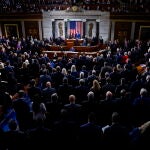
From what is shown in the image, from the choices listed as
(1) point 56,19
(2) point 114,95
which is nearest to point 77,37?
(1) point 56,19

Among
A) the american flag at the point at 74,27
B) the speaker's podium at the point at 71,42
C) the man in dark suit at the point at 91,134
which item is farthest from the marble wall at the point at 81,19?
the man in dark suit at the point at 91,134

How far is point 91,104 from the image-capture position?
6.44 meters

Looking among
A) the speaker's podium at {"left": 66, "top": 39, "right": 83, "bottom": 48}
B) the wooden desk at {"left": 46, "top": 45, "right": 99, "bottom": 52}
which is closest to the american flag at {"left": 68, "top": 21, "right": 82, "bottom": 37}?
the speaker's podium at {"left": 66, "top": 39, "right": 83, "bottom": 48}

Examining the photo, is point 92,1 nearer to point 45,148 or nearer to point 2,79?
point 2,79

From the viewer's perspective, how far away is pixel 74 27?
2412 centimetres

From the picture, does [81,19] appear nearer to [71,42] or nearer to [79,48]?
[71,42]

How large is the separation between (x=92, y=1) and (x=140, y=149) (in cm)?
2010

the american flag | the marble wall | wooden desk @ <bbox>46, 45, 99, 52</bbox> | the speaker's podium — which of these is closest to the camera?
wooden desk @ <bbox>46, 45, 99, 52</bbox>

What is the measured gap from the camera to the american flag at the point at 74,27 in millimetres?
23969

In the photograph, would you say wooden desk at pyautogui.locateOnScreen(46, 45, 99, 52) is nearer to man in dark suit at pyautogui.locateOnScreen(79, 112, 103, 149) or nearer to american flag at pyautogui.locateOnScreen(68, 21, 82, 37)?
american flag at pyautogui.locateOnScreen(68, 21, 82, 37)

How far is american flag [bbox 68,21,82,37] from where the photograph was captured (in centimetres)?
2397

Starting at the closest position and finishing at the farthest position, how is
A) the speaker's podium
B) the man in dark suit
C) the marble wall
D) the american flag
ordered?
the man in dark suit
the speaker's podium
the marble wall
the american flag

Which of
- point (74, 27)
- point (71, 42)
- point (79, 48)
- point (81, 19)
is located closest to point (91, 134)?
point (79, 48)

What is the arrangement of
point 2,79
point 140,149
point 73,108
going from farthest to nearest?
point 2,79 → point 73,108 → point 140,149
